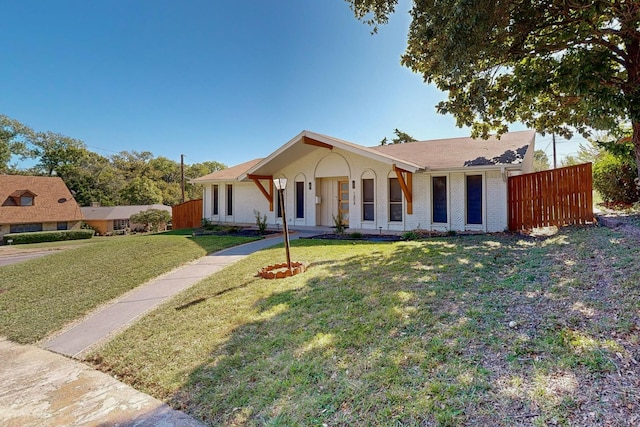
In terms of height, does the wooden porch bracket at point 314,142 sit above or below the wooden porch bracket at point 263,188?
above

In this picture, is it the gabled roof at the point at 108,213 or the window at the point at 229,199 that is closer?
the window at the point at 229,199

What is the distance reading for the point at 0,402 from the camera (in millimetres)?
3242

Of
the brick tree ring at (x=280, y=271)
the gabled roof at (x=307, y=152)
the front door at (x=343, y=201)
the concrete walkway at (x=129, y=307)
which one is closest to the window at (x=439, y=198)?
the gabled roof at (x=307, y=152)

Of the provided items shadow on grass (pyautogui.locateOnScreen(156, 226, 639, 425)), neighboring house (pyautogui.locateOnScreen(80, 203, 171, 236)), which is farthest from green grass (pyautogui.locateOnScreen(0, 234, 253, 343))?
neighboring house (pyautogui.locateOnScreen(80, 203, 171, 236))

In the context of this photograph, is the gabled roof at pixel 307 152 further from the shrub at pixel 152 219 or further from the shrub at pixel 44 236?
the shrub at pixel 152 219

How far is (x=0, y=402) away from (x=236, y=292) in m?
3.20

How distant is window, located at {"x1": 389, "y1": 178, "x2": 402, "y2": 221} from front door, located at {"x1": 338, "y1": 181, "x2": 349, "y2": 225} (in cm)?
219

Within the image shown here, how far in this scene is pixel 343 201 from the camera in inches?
548

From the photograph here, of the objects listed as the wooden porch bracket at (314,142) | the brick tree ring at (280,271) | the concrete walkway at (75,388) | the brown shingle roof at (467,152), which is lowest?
the concrete walkway at (75,388)

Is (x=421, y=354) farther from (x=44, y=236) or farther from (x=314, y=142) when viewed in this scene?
(x=44, y=236)

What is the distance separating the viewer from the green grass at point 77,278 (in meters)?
5.58

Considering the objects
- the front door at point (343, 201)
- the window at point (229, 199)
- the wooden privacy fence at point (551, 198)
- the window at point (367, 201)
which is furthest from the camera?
the window at point (229, 199)

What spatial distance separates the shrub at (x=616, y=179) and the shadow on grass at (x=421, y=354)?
8.99 metres

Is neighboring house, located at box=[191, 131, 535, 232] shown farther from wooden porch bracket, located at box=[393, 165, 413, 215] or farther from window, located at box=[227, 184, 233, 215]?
window, located at box=[227, 184, 233, 215]
